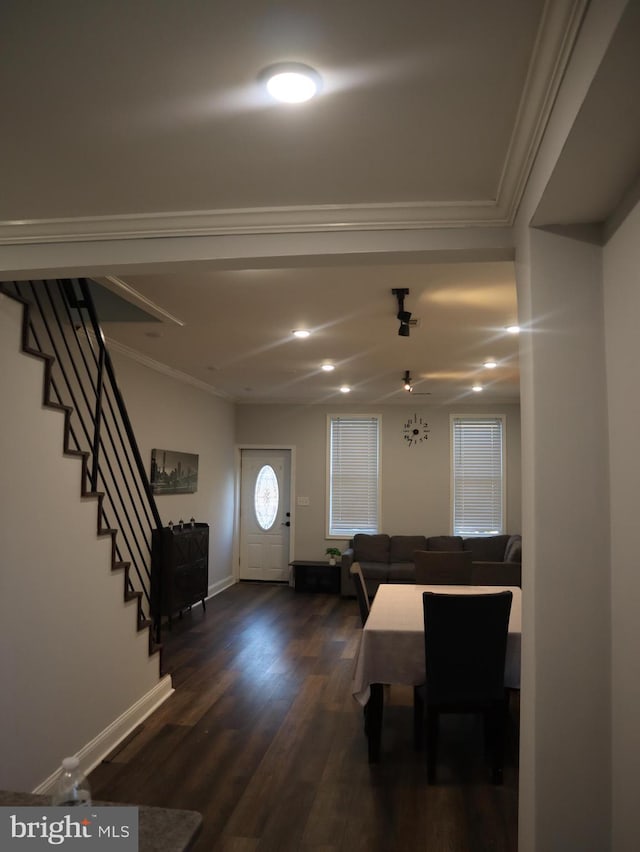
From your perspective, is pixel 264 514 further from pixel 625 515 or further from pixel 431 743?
pixel 625 515

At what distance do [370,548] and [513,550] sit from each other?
200cm

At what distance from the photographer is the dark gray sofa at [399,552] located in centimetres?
839

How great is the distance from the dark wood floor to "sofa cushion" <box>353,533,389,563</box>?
3.29 meters

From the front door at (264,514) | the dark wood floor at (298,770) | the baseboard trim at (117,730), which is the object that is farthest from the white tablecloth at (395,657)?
the front door at (264,514)

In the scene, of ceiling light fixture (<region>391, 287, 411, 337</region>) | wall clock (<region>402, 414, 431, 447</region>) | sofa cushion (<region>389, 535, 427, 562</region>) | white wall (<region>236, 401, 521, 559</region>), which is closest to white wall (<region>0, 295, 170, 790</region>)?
ceiling light fixture (<region>391, 287, 411, 337</region>)

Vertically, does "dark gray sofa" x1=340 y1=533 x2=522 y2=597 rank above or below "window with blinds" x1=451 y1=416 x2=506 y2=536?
below

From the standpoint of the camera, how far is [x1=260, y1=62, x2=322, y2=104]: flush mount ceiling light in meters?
1.70

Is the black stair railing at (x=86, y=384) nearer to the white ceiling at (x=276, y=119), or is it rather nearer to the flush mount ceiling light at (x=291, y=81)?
the white ceiling at (x=276, y=119)

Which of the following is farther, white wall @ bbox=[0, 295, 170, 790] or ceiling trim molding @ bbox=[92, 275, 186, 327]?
ceiling trim molding @ bbox=[92, 275, 186, 327]

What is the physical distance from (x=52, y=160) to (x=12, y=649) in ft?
7.04

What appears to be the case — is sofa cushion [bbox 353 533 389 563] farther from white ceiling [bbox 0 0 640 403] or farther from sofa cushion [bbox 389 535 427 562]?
white ceiling [bbox 0 0 640 403]

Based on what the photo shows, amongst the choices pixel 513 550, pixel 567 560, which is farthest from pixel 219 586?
pixel 567 560

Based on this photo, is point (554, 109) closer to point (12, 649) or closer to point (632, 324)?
point (632, 324)

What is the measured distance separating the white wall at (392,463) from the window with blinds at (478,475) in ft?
0.40
